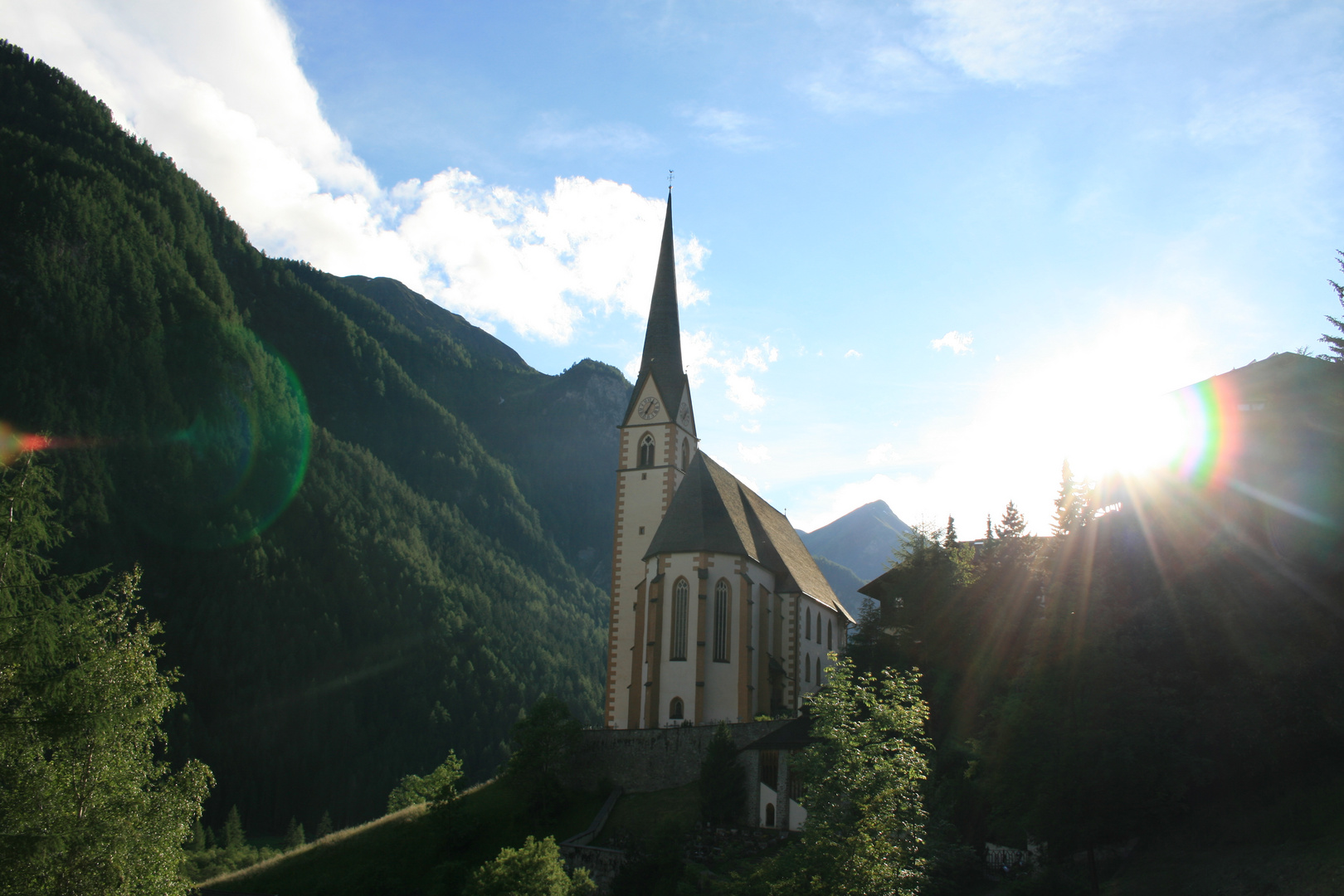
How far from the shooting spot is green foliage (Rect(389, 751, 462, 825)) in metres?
36.6

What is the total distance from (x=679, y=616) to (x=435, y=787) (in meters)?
13.8

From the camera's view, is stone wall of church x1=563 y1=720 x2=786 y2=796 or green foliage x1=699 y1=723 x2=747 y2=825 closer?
green foliage x1=699 y1=723 x2=747 y2=825

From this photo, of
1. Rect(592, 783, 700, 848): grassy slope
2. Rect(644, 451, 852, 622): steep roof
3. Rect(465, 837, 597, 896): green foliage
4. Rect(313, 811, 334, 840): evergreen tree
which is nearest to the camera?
Rect(465, 837, 597, 896): green foliage

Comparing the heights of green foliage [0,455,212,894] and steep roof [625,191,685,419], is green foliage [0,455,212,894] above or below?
below

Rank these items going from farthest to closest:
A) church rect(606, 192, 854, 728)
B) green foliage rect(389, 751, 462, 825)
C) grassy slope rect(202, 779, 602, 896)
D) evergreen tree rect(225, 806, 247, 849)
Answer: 1. evergreen tree rect(225, 806, 247, 849)
2. church rect(606, 192, 854, 728)
3. green foliage rect(389, 751, 462, 825)
4. grassy slope rect(202, 779, 602, 896)

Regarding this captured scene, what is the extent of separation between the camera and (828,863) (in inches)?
765

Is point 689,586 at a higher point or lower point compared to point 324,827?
higher

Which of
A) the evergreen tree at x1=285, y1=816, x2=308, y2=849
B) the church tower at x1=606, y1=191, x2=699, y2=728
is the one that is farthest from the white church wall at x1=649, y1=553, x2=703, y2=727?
the evergreen tree at x1=285, y1=816, x2=308, y2=849

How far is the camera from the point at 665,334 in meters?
56.6

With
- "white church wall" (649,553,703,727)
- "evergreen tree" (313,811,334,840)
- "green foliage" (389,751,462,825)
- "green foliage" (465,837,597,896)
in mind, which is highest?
"white church wall" (649,553,703,727)

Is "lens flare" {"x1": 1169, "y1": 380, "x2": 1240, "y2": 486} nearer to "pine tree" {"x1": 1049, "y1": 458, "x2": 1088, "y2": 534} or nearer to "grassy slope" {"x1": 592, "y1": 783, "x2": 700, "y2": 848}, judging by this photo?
"pine tree" {"x1": 1049, "y1": 458, "x2": 1088, "y2": 534}

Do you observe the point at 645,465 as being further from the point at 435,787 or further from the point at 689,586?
the point at 435,787

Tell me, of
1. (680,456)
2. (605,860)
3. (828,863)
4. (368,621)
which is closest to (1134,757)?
(828,863)

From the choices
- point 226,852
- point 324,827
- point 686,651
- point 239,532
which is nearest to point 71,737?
point 686,651
